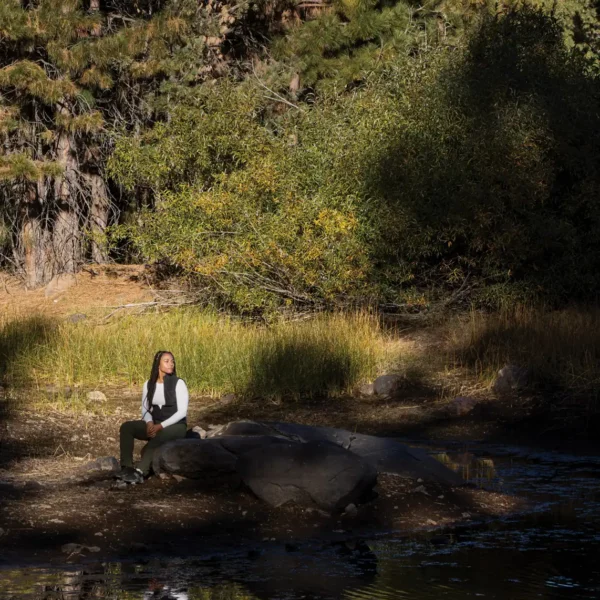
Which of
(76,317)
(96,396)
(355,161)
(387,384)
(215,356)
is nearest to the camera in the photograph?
(96,396)

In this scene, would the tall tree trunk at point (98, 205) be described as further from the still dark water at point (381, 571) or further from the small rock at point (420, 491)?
the still dark water at point (381, 571)

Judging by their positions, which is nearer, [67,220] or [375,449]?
[375,449]

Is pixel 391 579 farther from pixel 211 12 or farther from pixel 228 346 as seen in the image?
pixel 211 12

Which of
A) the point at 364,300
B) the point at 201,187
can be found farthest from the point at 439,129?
the point at 201,187

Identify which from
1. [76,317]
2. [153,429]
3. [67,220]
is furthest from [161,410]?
[67,220]

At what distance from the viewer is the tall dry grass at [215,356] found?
14.4m

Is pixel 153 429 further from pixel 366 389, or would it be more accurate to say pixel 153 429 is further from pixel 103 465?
pixel 366 389

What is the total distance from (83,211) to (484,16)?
9.74m

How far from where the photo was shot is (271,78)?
2253 cm

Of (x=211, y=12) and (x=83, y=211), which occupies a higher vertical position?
(x=211, y=12)

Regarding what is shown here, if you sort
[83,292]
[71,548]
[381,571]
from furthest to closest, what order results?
[83,292]
[71,548]
[381,571]

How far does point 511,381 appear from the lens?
14375 millimetres

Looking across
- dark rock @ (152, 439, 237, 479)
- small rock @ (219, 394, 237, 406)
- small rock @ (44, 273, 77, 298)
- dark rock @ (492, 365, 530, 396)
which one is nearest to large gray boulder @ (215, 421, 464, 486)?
dark rock @ (152, 439, 237, 479)

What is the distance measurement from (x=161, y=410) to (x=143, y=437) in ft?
0.87
